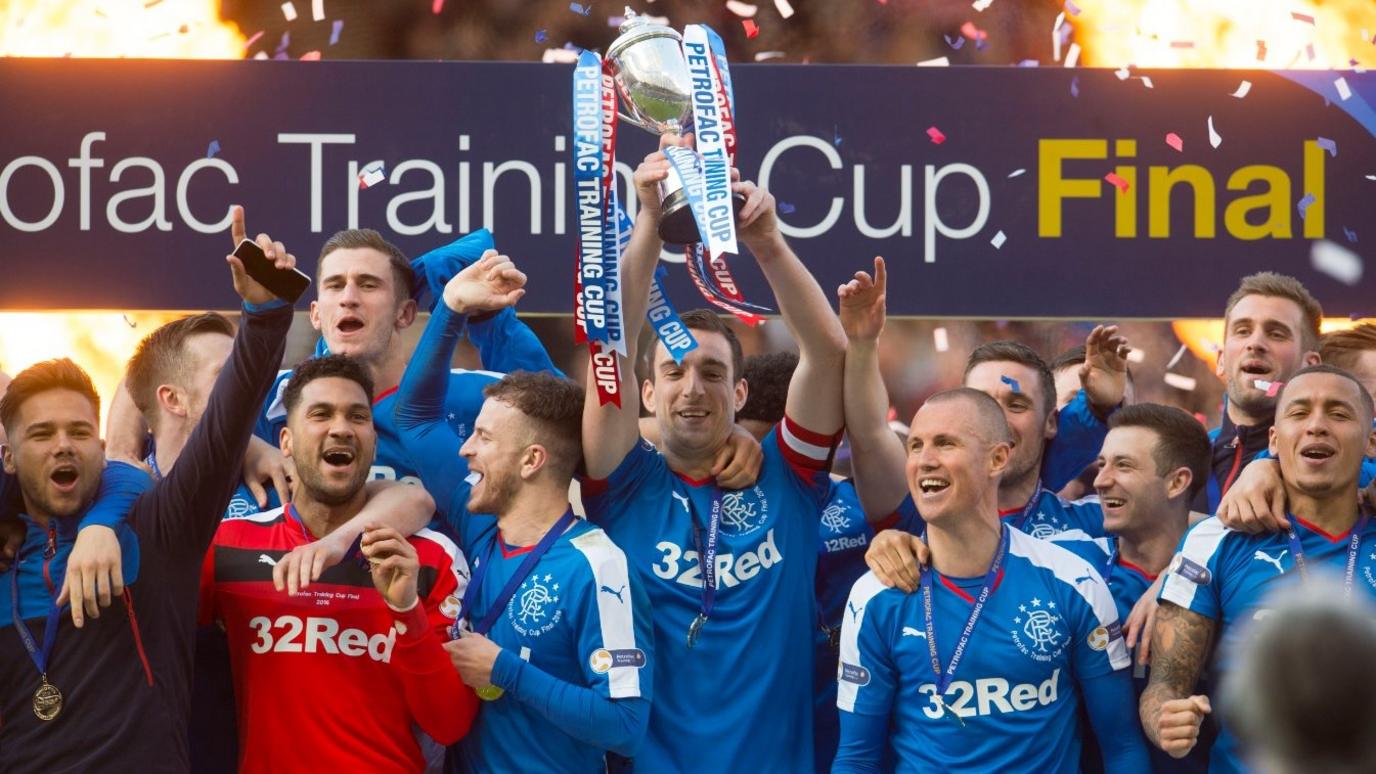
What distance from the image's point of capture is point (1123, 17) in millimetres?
8359

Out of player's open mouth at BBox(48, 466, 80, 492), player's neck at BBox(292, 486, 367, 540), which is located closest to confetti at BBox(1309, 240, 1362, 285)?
player's neck at BBox(292, 486, 367, 540)

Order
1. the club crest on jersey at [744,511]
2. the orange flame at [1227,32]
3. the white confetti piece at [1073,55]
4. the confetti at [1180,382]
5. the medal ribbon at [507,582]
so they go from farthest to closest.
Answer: the confetti at [1180,382]
the white confetti piece at [1073,55]
the orange flame at [1227,32]
the club crest on jersey at [744,511]
the medal ribbon at [507,582]

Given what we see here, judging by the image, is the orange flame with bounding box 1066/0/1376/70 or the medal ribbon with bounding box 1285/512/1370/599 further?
the orange flame with bounding box 1066/0/1376/70

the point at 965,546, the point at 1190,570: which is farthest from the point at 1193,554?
the point at 965,546

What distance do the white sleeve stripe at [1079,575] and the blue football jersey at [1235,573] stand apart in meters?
0.14

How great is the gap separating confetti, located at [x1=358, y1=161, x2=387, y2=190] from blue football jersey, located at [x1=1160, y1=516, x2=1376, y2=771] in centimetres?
324

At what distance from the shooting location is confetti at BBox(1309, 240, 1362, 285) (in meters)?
6.25

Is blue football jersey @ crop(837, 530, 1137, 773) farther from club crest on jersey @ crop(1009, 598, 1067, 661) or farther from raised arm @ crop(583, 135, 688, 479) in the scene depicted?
raised arm @ crop(583, 135, 688, 479)

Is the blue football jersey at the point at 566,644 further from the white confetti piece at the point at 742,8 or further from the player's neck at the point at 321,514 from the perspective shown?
the white confetti piece at the point at 742,8

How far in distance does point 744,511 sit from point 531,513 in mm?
532

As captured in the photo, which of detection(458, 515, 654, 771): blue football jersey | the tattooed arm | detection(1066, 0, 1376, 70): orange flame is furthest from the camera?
detection(1066, 0, 1376, 70): orange flame

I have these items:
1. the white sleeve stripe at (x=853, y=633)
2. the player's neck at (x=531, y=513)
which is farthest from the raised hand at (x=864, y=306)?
the player's neck at (x=531, y=513)

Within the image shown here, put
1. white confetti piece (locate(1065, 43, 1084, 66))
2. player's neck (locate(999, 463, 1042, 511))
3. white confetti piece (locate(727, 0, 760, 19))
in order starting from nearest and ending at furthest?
player's neck (locate(999, 463, 1042, 511)) → white confetti piece (locate(1065, 43, 1084, 66)) → white confetti piece (locate(727, 0, 760, 19))

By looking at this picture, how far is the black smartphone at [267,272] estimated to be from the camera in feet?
12.2
